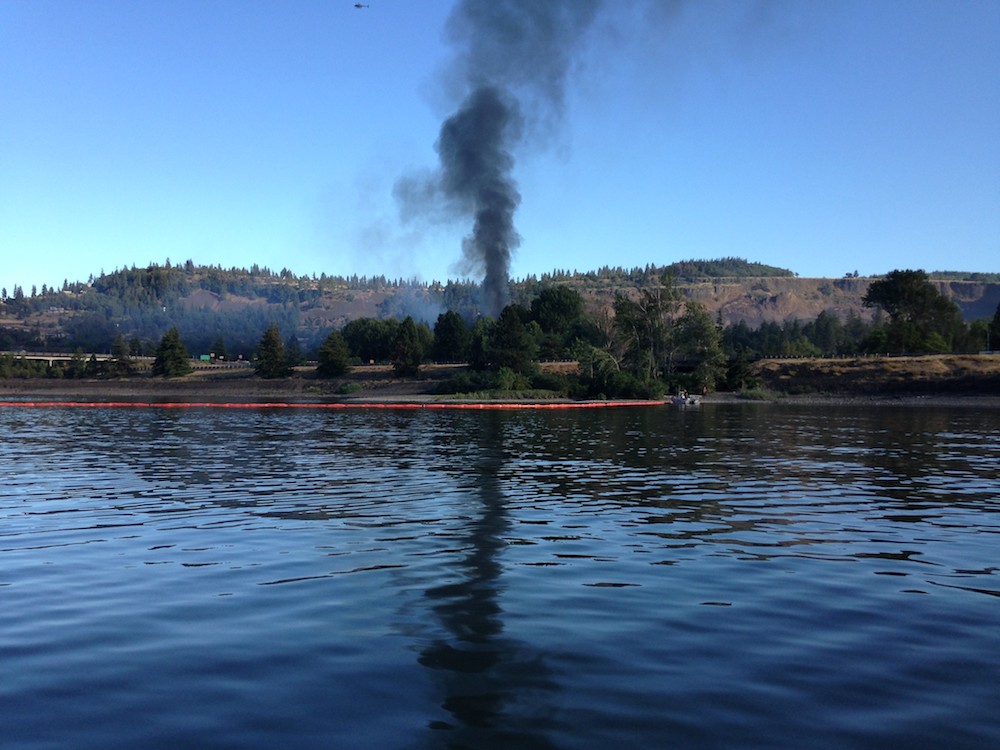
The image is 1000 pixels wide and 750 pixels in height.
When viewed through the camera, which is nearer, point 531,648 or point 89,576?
point 531,648

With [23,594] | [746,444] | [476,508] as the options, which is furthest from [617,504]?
[746,444]

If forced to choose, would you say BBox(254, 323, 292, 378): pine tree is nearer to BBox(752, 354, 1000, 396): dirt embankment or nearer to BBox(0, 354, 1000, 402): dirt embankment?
BBox(0, 354, 1000, 402): dirt embankment

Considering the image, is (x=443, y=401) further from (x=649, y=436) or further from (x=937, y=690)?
(x=937, y=690)

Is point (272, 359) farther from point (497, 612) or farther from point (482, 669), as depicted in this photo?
point (482, 669)

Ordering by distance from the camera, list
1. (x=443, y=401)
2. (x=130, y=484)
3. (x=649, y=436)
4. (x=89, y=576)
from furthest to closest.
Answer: (x=443, y=401), (x=649, y=436), (x=130, y=484), (x=89, y=576)

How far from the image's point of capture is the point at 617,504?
25.1 meters

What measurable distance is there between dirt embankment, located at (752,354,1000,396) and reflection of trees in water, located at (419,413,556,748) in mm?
121741

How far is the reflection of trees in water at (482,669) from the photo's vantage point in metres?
8.83

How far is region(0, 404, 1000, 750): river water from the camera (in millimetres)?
9031

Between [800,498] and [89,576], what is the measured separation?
64.8 feet

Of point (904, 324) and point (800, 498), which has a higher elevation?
point (904, 324)

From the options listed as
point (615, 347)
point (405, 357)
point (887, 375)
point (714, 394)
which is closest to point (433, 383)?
point (405, 357)

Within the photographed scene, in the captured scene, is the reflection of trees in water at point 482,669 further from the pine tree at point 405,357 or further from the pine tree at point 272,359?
the pine tree at point 272,359

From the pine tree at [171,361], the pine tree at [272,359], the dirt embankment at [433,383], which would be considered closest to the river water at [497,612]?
the dirt embankment at [433,383]
